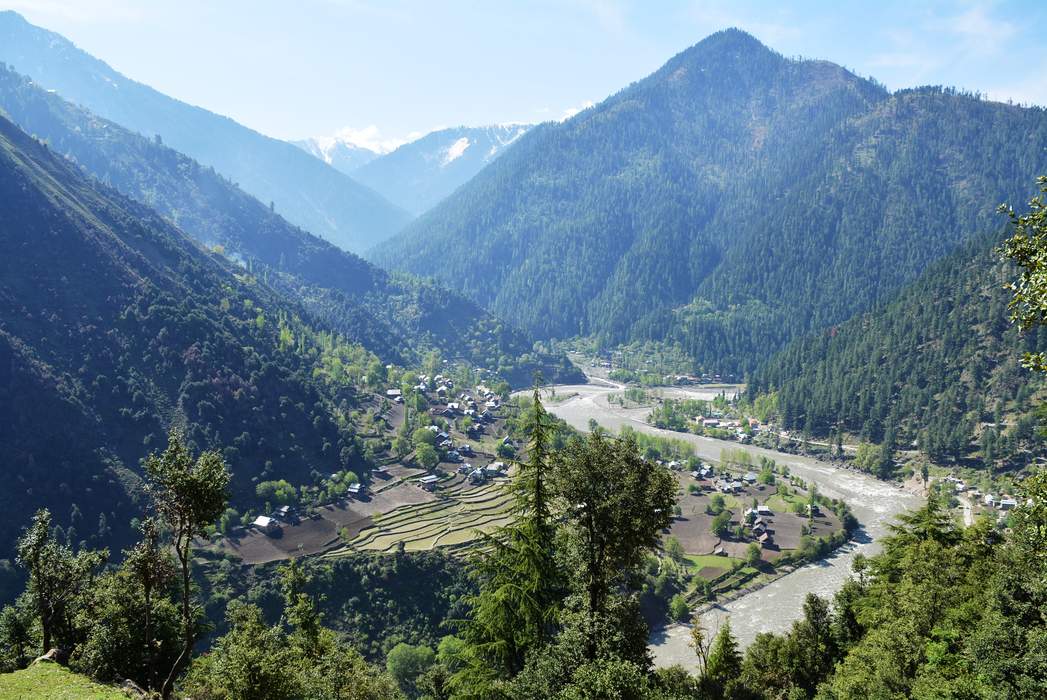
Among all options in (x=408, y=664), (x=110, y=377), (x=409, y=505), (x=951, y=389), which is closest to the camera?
(x=408, y=664)

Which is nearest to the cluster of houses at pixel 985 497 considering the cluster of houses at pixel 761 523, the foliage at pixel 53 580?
the cluster of houses at pixel 761 523

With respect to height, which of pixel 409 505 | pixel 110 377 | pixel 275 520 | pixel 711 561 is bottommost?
pixel 275 520

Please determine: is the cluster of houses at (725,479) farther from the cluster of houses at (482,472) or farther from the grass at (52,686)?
the grass at (52,686)

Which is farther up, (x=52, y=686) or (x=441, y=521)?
(x=52, y=686)

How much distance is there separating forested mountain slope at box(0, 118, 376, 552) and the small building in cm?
1351

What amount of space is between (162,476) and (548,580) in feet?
58.3

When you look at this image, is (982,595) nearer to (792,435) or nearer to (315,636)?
(315,636)

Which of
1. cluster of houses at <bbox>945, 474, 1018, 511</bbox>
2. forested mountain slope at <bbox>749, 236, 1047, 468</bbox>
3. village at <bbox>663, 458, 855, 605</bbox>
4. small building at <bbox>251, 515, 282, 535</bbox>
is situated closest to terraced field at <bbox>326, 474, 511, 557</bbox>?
small building at <bbox>251, 515, 282, 535</bbox>

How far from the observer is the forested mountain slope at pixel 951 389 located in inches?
5925

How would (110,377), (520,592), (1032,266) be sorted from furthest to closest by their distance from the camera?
1. (110,377)
2. (520,592)
3. (1032,266)

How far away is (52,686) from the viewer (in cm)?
2708

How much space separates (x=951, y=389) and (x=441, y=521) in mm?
146047

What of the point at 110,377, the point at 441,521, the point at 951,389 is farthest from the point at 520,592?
the point at 951,389

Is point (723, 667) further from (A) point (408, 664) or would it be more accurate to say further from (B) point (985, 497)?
(B) point (985, 497)
